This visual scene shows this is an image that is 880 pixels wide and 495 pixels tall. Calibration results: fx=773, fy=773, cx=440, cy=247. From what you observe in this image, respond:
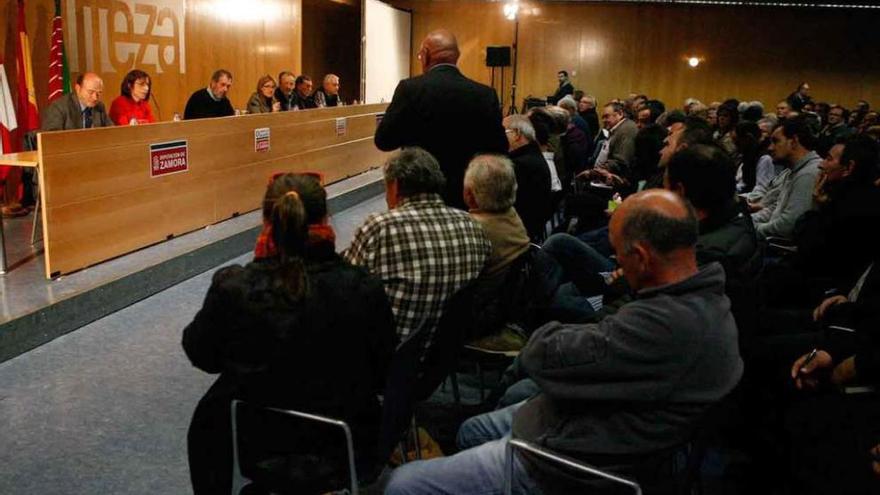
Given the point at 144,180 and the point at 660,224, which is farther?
the point at 144,180

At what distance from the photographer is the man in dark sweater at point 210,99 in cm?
699

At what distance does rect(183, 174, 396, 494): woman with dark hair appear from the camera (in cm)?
184

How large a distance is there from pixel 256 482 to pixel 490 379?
5.99 feet

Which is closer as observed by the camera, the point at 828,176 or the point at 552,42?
the point at 828,176

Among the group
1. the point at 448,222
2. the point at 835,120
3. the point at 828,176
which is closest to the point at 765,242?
the point at 828,176

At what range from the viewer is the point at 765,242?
437 centimetres

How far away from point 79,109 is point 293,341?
474 centimetres

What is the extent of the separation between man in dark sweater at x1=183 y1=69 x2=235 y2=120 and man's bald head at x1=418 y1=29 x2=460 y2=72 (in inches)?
154

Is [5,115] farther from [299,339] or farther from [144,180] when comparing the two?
[299,339]

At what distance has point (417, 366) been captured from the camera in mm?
1990

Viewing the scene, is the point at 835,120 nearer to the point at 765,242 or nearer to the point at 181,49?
the point at 765,242

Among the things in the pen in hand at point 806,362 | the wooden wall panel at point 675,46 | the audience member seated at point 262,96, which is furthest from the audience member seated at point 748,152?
the wooden wall panel at point 675,46

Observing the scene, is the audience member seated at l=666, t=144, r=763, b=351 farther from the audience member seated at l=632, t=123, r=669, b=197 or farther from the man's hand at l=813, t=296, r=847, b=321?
the audience member seated at l=632, t=123, r=669, b=197

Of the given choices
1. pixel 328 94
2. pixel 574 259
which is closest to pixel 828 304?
pixel 574 259
